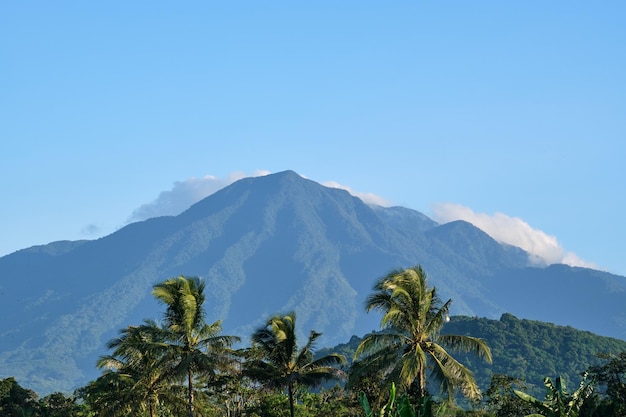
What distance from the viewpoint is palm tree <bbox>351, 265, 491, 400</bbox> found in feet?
123

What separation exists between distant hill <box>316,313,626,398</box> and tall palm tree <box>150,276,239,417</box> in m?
125

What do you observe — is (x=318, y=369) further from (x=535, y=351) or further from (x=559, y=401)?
(x=535, y=351)

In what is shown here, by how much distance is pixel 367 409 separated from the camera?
2630 cm

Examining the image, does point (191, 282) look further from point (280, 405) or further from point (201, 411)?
point (280, 405)

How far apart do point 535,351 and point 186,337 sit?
470 ft

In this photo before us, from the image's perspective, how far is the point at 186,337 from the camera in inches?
1737

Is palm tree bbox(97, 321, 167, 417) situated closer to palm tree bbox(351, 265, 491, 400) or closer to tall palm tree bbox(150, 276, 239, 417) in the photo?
tall palm tree bbox(150, 276, 239, 417)

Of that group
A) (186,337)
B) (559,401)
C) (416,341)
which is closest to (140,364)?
(186,337)

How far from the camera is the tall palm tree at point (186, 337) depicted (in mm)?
43625

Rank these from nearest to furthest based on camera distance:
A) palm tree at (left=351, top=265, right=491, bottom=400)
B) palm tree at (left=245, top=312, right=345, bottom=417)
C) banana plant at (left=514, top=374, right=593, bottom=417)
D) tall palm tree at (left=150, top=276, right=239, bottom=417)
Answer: banana plant at (left=514, top=374, right=593, bottom=417) → palm tree at (left=351, top=265, right=491, bottom=400) → tall palm tree at (left=150, top=276, right=239, bottom=417) → palm tree at (left=245, top=312, right=345, bottom=417)

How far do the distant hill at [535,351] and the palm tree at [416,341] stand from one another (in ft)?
416

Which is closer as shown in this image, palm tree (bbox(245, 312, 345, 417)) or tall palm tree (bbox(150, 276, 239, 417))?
tall palm tree (bbox(150, 276, 239, 417))

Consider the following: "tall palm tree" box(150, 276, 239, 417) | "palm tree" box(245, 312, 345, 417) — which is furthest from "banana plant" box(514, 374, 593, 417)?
"tall palm tree" box(150, 276, 239, 417)

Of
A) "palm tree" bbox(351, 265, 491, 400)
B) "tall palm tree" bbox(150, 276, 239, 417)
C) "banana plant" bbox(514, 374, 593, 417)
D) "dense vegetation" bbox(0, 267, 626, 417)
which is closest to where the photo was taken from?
"banana plant" bbox(514, 374, 593, 417)
